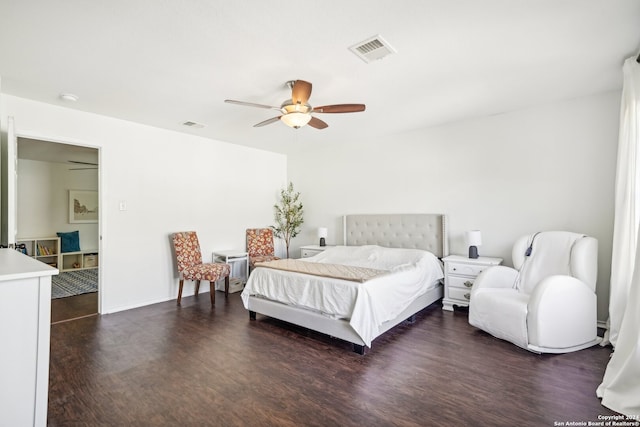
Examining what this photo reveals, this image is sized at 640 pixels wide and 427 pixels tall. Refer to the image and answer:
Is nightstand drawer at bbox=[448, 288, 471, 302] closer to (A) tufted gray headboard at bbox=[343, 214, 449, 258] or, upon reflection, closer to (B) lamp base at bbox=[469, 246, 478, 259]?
(B) lamp base at bbox=[469, 246, 478, 259]

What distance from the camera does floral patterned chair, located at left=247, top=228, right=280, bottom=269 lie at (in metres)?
5.73

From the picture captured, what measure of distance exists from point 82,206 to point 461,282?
8258 mm

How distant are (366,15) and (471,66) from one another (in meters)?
1.27

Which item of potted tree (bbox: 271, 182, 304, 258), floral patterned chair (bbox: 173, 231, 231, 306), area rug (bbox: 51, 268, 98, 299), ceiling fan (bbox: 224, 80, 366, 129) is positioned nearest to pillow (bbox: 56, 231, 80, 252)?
area rug (bbox: 51, 268, 98, 299)

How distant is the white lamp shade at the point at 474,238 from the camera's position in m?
4.05

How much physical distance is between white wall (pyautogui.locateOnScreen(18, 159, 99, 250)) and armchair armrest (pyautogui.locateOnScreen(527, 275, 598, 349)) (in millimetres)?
8701

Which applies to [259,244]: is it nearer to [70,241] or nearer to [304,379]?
[304,379]

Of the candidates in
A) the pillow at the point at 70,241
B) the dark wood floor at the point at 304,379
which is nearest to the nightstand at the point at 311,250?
the dark wood floor at the point at 304,379

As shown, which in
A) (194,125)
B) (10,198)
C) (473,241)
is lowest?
(473,241)

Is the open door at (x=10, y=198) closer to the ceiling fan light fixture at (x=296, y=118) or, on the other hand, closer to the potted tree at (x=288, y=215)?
the ceiling fan light fixture at (x=296, y=118)

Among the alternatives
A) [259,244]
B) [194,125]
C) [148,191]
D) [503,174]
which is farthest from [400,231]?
[148,191]

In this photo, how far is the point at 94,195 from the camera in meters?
7.55

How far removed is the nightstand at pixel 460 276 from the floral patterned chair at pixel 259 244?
2.95 meters

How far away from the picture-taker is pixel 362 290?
2875 mm
